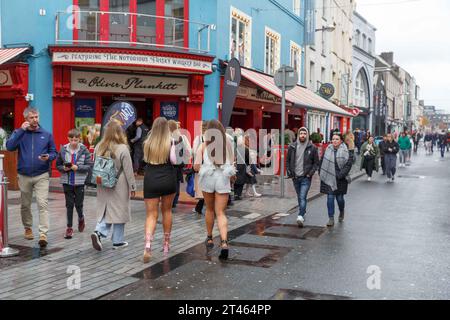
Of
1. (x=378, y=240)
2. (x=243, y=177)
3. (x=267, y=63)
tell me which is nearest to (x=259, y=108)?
(x=267, y=63)

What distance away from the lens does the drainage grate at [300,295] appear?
478 cm

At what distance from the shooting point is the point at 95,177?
642 cm

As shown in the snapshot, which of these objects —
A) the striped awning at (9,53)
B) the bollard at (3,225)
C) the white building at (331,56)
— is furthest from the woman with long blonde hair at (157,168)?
the white building at (331,56)

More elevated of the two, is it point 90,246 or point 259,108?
point 259,108

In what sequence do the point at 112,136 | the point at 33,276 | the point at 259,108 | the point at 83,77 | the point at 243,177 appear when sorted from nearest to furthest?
the point at 33,276
the point at 112,136
the point at 243,177
the point at 83,77
the point at 259,108

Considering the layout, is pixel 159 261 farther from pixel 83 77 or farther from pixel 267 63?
pixel 267 63

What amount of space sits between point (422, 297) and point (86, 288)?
3.30m

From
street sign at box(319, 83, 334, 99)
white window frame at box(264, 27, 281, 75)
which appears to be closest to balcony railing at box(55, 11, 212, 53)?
white window frame at box(264, 27, 281, 75)

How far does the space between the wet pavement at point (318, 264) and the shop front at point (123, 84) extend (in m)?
6.79

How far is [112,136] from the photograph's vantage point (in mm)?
6527

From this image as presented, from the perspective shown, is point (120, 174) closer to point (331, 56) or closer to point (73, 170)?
point (73, 170)

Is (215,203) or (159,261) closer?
(159,261)
